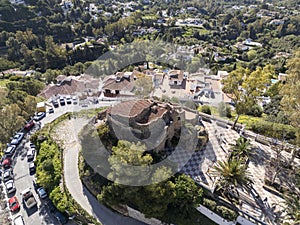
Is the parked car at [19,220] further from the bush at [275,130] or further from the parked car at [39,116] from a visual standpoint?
the bush at [275,130]

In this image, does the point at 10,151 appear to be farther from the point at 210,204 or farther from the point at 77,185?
the point at 210,204

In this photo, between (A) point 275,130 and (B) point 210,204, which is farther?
(A) point 275,130

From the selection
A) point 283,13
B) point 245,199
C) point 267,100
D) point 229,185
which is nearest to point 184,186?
point 229,185

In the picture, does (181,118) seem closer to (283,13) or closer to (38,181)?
(38,181)

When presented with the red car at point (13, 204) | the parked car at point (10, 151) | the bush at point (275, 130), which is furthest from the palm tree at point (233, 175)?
the parked car at point (10, 151)

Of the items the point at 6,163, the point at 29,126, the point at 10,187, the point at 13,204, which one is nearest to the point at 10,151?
the point at 6,163

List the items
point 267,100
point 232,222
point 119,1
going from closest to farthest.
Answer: point 232,222 < point 267,100 < point 119,1

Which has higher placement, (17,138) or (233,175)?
(233,175)
